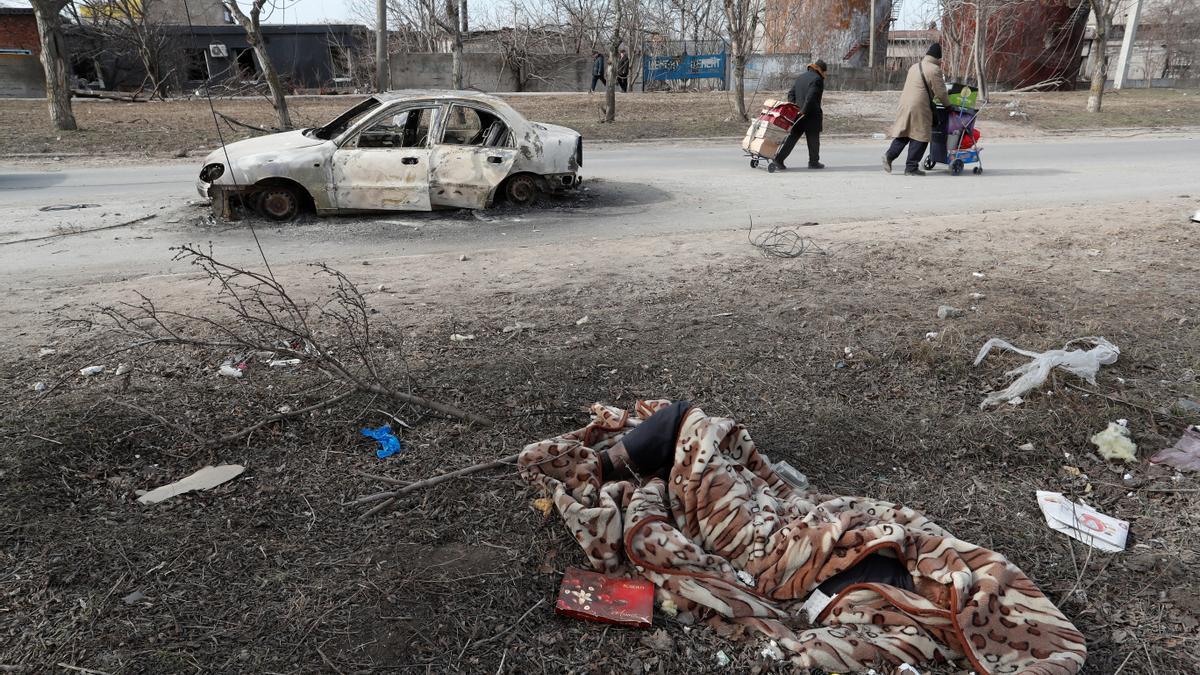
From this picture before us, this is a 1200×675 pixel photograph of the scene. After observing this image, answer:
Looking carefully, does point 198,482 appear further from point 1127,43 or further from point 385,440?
point 1127,43

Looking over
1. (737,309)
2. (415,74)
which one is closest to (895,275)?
(737,309)

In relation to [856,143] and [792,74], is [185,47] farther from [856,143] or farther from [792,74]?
[856,143]

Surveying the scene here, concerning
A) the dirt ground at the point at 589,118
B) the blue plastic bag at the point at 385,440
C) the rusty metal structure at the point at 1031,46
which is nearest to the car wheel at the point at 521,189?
the blue plastic bag at the point at 385,440

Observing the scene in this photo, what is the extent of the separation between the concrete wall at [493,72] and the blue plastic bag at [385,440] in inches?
1136

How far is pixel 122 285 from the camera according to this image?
5938 millimetres

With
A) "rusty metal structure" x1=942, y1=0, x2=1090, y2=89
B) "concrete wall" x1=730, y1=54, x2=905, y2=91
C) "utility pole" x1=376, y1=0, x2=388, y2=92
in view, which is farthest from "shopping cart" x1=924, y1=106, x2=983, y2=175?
"rusty metal structure" x1=942, y1=0, x2=1090, y2=89

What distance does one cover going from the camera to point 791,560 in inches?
106

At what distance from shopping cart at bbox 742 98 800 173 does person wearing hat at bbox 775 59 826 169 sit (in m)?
0.08

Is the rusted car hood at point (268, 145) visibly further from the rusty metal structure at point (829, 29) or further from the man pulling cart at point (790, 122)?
the rusty metal structure at point (829, 29)

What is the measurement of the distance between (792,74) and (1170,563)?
2850 centimetres

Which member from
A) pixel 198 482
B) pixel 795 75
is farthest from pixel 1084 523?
pixel 795 75

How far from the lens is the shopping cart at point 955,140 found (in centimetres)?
1126

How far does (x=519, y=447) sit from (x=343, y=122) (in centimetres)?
602

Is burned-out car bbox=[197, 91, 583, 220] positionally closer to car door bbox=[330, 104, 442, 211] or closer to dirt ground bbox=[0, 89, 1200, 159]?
car door bbox=[330, 104, 442, 211]
